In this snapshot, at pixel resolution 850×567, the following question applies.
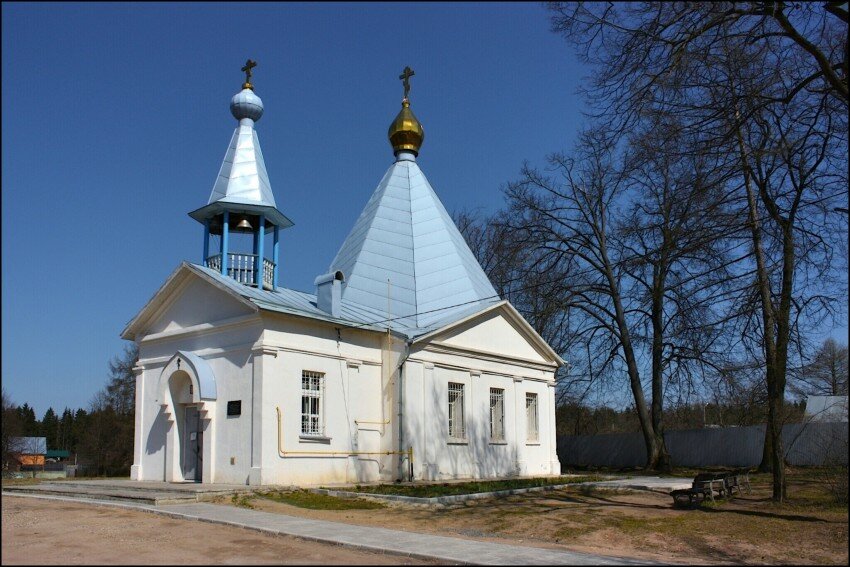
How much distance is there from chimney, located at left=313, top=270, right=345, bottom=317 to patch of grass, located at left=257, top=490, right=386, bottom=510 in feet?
17.7

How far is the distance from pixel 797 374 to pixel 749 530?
7229mm

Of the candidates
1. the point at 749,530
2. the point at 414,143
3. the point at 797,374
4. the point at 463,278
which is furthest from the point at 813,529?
the point at 414,143

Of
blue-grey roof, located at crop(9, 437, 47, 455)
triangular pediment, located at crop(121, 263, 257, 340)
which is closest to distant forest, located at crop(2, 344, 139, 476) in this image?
blue-grey roof, located at crop(9, 437, 47, 455)

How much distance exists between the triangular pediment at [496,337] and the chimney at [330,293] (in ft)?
7.89

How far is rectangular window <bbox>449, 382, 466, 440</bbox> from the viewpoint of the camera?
74.1 feet

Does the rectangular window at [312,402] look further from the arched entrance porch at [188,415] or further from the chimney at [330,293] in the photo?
the arched entrance porch at [188,415]

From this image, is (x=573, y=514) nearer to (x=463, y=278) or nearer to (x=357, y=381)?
(x=357, y=381)

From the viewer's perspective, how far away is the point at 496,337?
79.9 feet

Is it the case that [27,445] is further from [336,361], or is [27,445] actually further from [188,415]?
[336,361]

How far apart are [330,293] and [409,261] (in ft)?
14.6

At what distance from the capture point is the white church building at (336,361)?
18719mm

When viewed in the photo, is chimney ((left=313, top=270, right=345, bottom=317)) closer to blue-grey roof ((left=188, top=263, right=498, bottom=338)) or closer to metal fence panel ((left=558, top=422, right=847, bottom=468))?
blue-grey roof ((left=188, top=263, right=498, bottom=338))

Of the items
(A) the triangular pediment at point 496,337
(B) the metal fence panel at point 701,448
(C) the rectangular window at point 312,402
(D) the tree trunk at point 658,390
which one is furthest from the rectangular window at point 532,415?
(B) the metal fence panel at point 701,448

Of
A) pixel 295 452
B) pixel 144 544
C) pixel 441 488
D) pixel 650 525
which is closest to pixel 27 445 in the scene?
pixel 295 452
